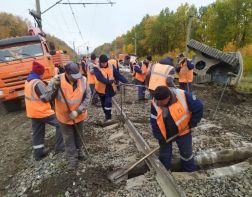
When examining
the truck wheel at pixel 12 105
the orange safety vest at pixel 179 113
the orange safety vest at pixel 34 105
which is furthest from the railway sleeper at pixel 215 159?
the truck wheel at pixel 12 105

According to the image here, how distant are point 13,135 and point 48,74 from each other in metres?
3.33

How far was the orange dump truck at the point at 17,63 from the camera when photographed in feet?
32.6

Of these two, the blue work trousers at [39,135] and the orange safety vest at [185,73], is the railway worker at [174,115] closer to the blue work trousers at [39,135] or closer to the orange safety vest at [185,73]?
the blue work trousers at [39,135]

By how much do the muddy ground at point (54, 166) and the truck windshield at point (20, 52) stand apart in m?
2.39

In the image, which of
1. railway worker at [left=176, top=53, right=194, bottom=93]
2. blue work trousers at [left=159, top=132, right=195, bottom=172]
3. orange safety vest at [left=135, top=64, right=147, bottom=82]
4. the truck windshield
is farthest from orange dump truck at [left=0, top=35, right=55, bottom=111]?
blue work trousers at [left=159, top=132, right=195, bottom=172]

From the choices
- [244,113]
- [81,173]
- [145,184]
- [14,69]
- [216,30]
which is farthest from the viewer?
[216,30]

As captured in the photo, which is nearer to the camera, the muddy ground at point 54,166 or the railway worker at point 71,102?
the muddy ground at point 54,166

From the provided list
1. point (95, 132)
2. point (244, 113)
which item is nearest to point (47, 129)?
point (95, 132)

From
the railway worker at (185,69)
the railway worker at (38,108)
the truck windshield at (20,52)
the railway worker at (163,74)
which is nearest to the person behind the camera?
the railway worker at (38,108)

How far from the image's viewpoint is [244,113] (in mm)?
9188

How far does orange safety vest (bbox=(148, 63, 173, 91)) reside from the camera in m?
5.69

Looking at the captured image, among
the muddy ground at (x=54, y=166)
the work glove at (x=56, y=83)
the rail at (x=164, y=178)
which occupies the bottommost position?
the muddy ground at (x=54, y=166)

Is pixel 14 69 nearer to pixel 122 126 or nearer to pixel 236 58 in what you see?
pixel 122 126

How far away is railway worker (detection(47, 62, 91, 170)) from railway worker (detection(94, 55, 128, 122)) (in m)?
2.14
